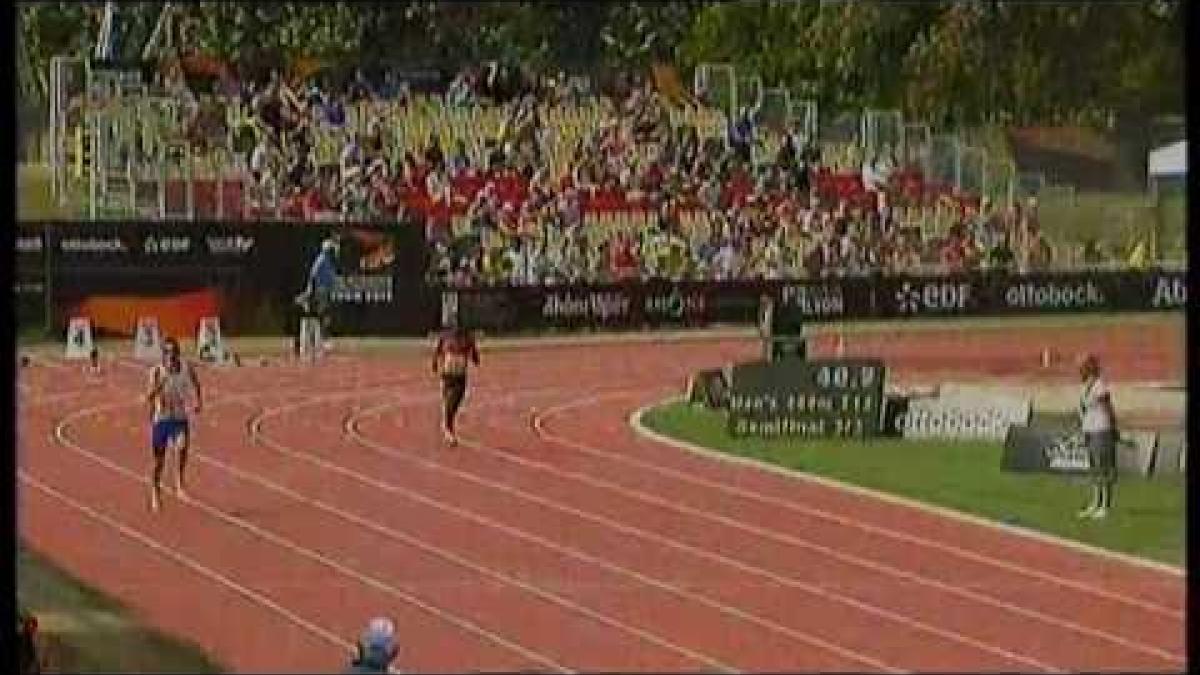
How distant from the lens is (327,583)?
4715 mm

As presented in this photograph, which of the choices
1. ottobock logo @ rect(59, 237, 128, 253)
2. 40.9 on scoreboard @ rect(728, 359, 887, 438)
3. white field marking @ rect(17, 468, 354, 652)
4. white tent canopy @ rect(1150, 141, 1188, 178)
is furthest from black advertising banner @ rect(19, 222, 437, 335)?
white tent canopy @ rect(1150, 141, 1188, 178)

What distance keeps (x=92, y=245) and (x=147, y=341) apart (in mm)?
171

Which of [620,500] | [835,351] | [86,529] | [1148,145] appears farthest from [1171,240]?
[86,529]

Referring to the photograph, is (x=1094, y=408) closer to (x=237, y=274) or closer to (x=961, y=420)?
(x=961, y=420)

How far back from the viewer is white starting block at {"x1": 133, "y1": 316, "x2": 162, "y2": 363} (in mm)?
4797

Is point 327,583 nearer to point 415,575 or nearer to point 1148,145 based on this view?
point 415,575

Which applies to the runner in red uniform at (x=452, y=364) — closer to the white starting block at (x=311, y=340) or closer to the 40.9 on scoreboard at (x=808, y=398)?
the white starting block at (x=311, y=340)

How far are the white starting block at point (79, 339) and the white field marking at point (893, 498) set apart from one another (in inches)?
32.2

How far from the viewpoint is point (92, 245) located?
4.75m

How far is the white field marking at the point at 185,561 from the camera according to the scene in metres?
4.66

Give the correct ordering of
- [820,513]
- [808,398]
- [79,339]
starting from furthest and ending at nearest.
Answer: [808,398] < [820,513] < [79,339]

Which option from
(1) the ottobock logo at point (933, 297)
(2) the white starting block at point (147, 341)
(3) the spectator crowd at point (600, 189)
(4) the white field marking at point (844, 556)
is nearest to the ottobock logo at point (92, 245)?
(2) the white starting block at point (147, 341)

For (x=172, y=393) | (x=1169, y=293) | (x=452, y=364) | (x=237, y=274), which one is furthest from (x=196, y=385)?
(x=1169, y=293)

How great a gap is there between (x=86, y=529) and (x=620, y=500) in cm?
78
